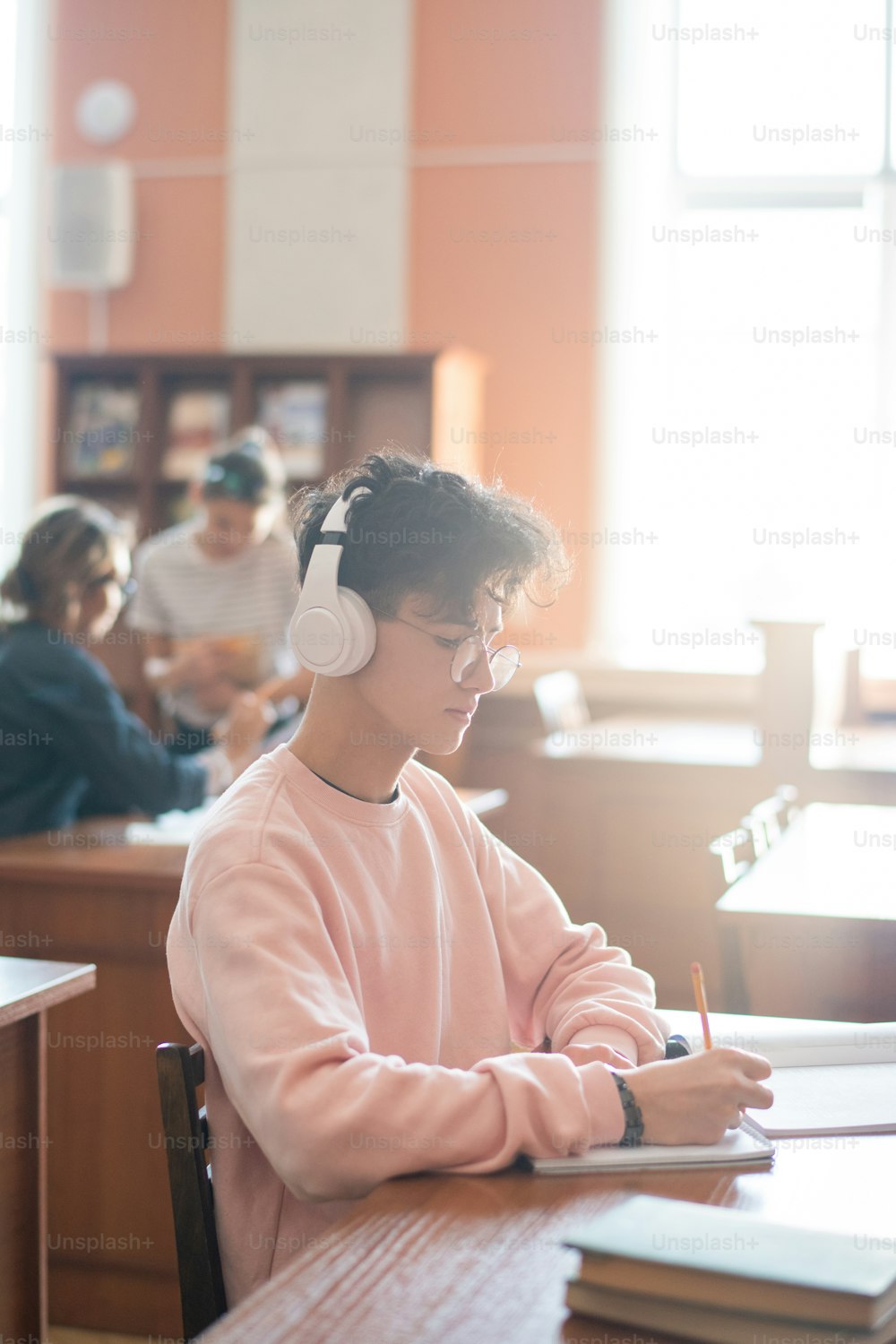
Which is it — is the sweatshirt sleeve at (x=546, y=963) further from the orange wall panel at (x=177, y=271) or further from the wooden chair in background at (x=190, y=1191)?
the orange wall panel at (x=177, y=271)

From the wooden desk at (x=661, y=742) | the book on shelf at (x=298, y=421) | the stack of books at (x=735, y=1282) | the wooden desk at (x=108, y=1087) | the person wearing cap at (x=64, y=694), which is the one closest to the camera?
the stack of books at (x=735, y=1282)

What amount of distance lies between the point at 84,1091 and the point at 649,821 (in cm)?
201

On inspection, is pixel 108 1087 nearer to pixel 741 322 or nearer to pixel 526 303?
pixel 526 303

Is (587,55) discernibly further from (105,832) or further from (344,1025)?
(344,1025)

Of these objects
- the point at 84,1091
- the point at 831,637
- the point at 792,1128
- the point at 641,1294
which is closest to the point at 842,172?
the point at 831,637

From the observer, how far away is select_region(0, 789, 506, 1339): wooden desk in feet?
8.04

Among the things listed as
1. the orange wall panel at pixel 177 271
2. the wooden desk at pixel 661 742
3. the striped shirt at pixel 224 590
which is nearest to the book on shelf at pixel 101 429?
the orange wall panel at pixel 177 271

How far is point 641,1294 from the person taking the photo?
0.83 meters

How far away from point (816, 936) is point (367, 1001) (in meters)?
0.94

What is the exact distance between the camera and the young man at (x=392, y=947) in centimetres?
106

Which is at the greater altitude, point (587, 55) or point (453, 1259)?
point (587, 55)

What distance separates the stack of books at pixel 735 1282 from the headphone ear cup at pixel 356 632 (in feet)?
1.75

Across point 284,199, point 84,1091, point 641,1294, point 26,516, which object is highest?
point 284,199

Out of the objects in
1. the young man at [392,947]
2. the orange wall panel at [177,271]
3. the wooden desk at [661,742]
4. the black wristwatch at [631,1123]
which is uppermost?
the orange wall panel at [177,271]
